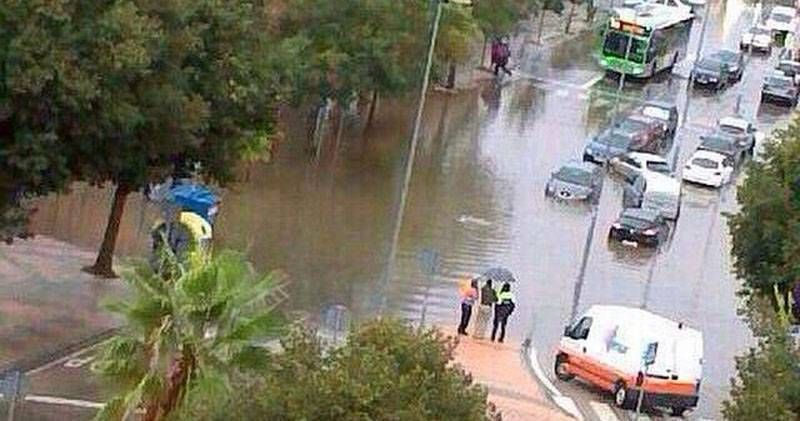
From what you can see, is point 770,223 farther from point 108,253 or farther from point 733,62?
point 733,62

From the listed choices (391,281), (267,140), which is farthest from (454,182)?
(267,140)

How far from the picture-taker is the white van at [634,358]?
3141 centimetres

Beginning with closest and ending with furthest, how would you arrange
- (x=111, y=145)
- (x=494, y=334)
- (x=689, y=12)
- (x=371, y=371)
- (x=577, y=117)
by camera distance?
(x=371, y=371), (x=111, y=145), (x=494, y=334), (x=577, y=117), (x=689, y=12)

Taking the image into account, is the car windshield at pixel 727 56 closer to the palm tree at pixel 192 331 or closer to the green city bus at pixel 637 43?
the green city bus at pixel 637 43

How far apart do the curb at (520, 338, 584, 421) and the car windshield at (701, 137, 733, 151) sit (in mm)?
26140

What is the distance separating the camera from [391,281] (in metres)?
39.1

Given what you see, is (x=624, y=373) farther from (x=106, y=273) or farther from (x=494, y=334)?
(x=106, y=273)

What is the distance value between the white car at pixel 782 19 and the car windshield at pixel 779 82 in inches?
759

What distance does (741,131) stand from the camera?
63.5m

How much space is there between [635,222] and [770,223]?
1229 cm

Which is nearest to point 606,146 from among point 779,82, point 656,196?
point 656,196

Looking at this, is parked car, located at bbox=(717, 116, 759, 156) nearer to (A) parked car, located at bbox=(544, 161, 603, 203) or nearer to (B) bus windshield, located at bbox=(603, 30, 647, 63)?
(B) bus windshield, located at bbox=(603, 30, 647, 63)

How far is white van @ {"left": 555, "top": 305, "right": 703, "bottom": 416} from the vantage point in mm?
31406

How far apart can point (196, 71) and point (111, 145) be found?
2.36 meters
